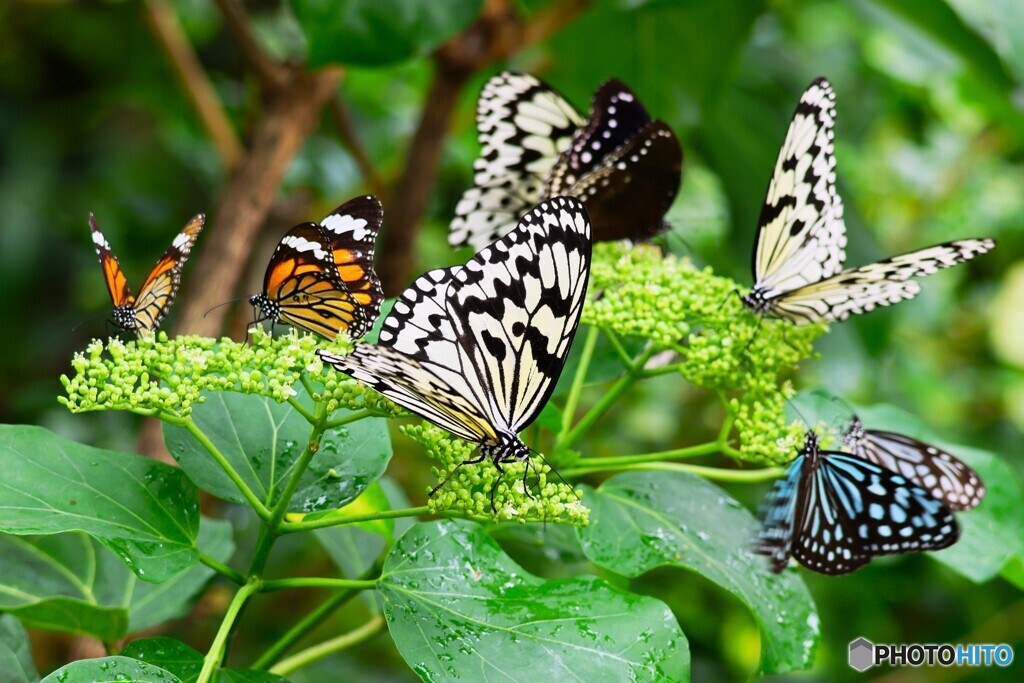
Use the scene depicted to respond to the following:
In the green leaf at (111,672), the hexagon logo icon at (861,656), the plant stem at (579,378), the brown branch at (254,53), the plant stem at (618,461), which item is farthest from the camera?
the brown branch at (254,53)

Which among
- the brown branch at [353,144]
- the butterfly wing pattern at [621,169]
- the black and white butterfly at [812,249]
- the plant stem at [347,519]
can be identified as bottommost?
the plant stem at [347,519]

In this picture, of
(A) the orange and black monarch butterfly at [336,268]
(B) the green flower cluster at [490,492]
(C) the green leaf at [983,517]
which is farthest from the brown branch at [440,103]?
(B) the green flower cluster at [490,492]

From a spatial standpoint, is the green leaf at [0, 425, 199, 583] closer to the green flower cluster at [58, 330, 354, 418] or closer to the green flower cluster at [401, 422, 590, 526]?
the green flower cluster at [58, 330, 354, 418]

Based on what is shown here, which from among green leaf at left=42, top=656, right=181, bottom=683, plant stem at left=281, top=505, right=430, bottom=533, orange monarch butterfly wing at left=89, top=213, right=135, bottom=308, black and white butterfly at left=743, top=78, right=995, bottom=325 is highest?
black and white butterfly at left=743, top=78, right=995, bottom=325

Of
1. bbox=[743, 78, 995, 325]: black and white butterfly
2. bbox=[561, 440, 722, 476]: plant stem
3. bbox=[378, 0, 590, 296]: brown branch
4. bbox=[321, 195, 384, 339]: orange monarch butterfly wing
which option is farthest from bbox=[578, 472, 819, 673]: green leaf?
bbox=[378, 0, 590, 296]: brown branch

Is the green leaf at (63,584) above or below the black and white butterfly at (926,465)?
below

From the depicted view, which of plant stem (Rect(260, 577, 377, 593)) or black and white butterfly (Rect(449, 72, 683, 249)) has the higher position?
black and white butterfly (Rect(449, 72, 683, 249))

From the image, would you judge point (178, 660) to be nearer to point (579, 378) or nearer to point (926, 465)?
point (579, 378)

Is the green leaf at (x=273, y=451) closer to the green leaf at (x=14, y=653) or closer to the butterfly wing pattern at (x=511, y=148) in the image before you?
the green leaf at (x=14, y=653)
